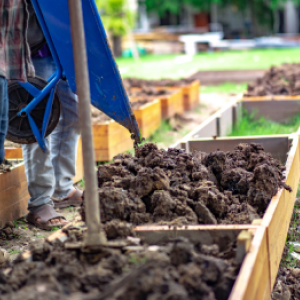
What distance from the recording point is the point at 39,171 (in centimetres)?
360

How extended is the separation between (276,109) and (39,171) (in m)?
3.43

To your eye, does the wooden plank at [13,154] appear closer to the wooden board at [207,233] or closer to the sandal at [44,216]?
the sandal at [44,216]

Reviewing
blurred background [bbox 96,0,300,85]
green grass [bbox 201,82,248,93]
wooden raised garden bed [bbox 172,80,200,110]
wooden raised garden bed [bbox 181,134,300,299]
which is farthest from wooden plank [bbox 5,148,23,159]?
blurred background [bbox 96,0,300,85]

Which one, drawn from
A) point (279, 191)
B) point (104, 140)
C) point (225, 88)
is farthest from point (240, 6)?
point (279, 191)

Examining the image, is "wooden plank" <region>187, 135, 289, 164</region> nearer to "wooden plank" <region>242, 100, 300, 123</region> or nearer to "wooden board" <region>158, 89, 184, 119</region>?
"wooden plank" <region>242, 100, 300, 123</region>

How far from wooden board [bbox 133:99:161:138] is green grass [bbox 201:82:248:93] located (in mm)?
3723

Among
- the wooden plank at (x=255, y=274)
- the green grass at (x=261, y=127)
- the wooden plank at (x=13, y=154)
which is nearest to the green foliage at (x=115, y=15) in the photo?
the green grass at (x=261, y=127)

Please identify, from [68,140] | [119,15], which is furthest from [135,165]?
[119,15]

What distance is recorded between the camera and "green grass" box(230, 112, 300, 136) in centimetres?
531

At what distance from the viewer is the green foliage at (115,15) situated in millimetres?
24294

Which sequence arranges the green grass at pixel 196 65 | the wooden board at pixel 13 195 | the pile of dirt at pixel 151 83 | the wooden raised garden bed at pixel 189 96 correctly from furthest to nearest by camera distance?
the green grass at pixel 196 65 → the pile of dirt at pixel 151 83 → the wooden raised garden bed at pixel 189 96 → the wooden board at pixel 13 195

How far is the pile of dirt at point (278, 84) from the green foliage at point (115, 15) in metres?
17.2

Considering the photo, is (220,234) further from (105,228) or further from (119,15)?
(119,15)

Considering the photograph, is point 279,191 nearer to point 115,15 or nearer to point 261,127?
point 261,127
